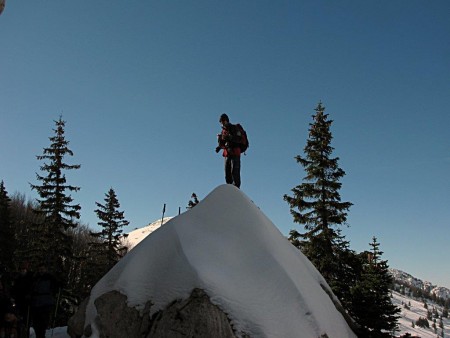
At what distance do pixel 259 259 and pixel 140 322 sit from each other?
2.43m

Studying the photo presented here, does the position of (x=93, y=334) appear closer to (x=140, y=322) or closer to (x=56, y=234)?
(x=140, y=322)

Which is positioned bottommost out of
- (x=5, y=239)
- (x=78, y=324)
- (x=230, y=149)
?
(x=78, y=324)

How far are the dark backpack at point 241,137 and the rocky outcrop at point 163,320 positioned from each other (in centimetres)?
446

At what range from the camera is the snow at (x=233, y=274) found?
5668 millimetres

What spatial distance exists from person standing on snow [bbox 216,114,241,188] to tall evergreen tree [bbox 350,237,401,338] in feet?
16.1

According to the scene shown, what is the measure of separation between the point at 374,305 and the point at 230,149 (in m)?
6.18

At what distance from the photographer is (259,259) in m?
6.55

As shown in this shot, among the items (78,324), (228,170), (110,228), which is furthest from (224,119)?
(110,228)

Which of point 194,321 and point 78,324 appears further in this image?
point 78,324

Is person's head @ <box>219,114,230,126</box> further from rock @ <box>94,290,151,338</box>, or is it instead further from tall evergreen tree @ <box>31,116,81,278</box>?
tall evergreen tree @ <box>31,116,81,278</box>

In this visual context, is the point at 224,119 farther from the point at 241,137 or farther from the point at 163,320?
the point at 163,320

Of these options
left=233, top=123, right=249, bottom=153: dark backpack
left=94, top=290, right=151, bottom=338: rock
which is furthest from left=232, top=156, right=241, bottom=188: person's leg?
left=94, top=290, right=151, bottom=338: rock

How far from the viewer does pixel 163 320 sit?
5.76 m

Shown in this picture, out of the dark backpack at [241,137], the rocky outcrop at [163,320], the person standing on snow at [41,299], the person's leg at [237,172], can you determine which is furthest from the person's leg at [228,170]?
the person standing on snow at [41,299]
